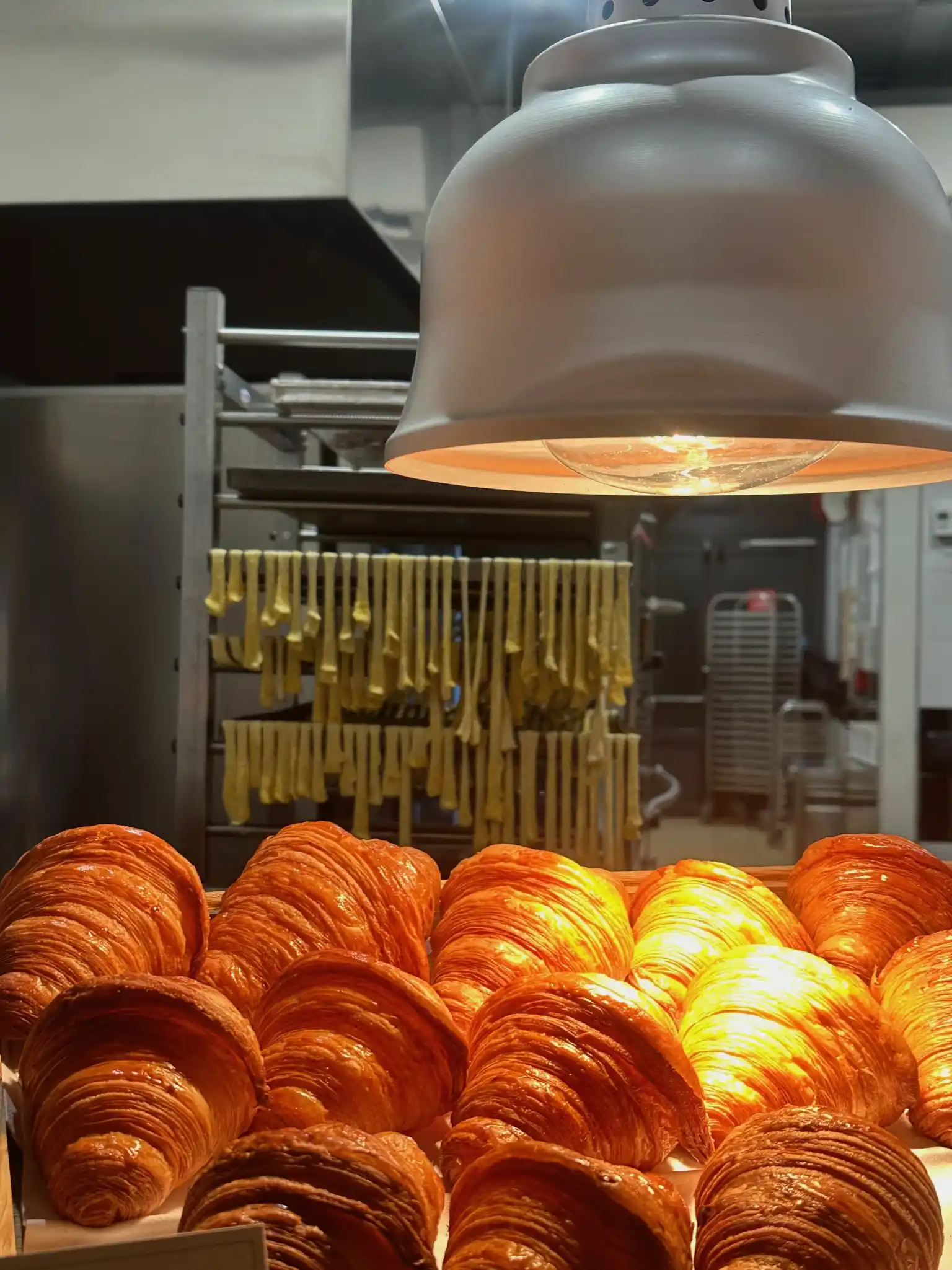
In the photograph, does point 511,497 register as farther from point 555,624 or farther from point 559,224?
point 559,224

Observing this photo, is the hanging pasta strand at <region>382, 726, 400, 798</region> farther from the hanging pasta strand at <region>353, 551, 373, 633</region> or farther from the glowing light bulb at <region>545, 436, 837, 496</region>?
the glowing light bulb at <region>545, 436, 837, 496</region>

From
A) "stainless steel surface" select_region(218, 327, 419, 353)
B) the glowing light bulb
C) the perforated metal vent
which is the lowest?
the glowing light bulb

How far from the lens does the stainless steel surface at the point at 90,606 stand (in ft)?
9.91

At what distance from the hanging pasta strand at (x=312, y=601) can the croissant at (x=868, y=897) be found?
3.66 ft

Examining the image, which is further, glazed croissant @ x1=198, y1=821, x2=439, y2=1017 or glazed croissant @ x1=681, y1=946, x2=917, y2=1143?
glazed croissant @ x1=198, y1=821, x2=439, y2=1017

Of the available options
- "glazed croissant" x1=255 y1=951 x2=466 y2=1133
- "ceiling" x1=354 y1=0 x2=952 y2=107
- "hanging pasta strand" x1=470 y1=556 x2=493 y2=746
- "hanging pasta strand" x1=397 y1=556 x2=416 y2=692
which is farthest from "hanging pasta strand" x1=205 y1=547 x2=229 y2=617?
"glazed croissant" x1=255 y1=951 x2=466 y2=1133

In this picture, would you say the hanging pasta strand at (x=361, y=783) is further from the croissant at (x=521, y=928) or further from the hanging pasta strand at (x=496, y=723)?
the croissant at (x=521, y=928)

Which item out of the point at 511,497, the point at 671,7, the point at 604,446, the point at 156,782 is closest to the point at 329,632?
the point at 511,497

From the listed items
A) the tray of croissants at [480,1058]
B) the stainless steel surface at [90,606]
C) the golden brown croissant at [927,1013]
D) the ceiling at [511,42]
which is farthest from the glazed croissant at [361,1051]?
the stainless steel surface at [90,606]

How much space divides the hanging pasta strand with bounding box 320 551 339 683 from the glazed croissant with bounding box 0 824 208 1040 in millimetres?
1026

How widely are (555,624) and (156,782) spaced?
1354 millimetres

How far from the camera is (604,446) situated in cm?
84

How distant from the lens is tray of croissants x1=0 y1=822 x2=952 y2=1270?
0.69m

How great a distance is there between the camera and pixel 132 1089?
2.74 feet
